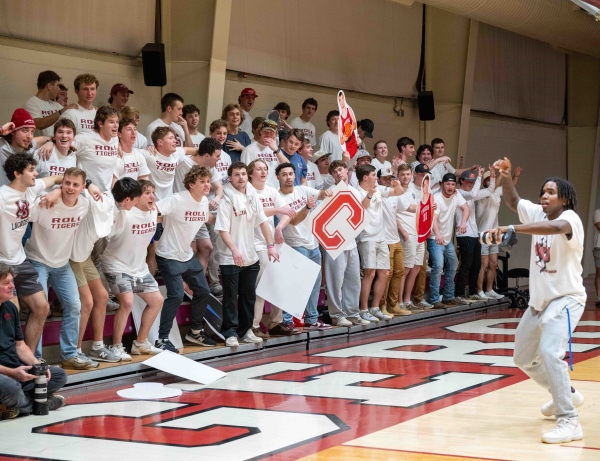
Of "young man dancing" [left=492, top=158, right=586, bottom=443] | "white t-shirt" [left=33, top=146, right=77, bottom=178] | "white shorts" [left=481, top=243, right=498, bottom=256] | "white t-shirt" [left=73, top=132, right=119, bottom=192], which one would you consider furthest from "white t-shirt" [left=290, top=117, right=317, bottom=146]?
"young man dancing" [left=492, top=158, right=586, bottom=443]

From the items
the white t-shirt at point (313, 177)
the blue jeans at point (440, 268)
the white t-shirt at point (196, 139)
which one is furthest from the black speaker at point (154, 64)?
the blue jeans at point (440, 268)

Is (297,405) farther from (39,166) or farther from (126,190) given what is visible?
(39,166)

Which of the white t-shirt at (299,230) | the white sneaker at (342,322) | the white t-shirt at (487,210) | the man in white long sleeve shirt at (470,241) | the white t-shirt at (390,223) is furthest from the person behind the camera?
the white t-shirt at (487,210)

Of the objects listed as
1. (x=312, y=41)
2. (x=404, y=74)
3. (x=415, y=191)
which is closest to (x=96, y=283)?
(x=415, y=191)

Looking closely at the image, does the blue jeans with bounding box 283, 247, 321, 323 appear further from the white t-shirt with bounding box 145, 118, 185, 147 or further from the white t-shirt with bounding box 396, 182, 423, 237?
the white t-shirt with bounding box 396, 182, 423, 237

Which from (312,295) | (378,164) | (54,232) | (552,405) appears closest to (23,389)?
(54,232)

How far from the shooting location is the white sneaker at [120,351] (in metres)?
8.42

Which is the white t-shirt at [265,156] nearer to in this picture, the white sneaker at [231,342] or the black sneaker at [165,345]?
the white sneaker at [231,342]

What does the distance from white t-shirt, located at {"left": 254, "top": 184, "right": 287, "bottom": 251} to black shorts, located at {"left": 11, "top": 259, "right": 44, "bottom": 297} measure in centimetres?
297

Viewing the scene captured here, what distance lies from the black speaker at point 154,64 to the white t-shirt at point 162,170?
6.74 feet

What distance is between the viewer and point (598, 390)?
7621 mm

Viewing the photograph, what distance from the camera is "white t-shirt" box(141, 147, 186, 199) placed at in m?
9.50

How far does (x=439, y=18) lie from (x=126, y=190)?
10015 mm

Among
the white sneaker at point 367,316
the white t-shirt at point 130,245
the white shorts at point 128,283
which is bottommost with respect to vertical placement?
the white sneaker at point 367,316
